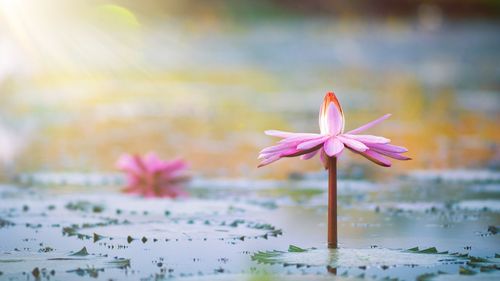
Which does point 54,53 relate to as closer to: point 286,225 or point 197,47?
point 197,47

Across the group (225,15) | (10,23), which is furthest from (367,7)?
(10,23)

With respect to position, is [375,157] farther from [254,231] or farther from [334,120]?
[254,231]

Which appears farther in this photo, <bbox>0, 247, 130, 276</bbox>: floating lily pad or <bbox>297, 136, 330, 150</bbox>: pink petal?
<bbox>297, 136, 330, 150</bbox>: pink petal

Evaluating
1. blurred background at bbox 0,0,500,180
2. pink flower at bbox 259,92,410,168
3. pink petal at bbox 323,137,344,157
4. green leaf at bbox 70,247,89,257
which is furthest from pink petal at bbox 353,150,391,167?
blurred background at bbox 0,0,500,180

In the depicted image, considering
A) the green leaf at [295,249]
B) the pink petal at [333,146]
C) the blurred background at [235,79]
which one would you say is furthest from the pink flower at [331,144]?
the blurred background at [235,79]

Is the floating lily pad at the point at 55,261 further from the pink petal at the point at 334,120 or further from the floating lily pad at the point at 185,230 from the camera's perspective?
the pink petal at the point at 334,120

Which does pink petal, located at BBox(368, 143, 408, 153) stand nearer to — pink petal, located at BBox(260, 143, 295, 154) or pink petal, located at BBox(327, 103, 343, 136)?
pink petal, located at BBox(327, 103, 343, 136)
